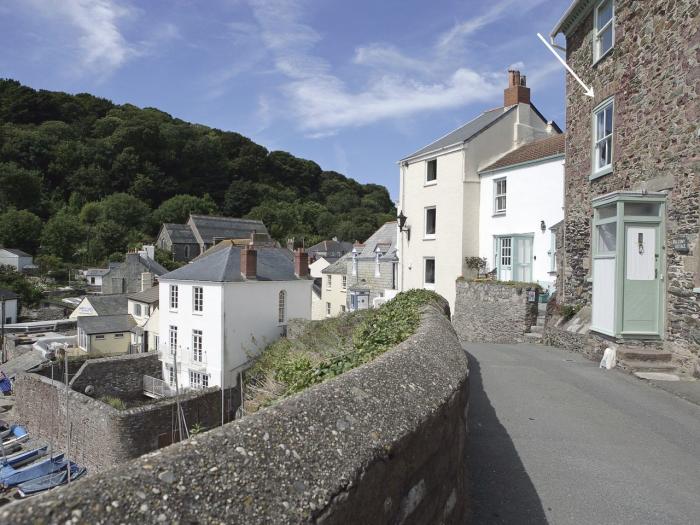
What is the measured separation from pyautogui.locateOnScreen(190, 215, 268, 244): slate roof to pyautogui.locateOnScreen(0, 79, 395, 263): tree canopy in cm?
856

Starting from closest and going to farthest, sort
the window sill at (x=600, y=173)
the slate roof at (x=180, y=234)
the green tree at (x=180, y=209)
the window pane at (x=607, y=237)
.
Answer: the window pane at (x=607, y=237) < the window sill at (x=600, y=173) < the slate roof at (x=180, y=234) < the green tree at (x=180, y=209)

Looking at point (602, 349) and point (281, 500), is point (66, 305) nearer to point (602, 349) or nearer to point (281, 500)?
point (602, 349)

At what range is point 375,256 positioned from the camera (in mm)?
32531

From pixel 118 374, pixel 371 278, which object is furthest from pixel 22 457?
pixel 371 278

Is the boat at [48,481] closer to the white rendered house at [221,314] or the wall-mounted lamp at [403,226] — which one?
the white rendered house at [221,314]

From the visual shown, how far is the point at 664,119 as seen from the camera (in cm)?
917

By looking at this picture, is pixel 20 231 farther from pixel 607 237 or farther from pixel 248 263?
pixel 607 237

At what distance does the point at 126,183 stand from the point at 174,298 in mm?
70592

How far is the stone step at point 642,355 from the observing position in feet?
29.4

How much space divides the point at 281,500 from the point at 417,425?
3.86 ft

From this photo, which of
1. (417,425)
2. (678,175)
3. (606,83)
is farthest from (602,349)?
(417,425)

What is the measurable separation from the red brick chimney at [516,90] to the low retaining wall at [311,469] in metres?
22.5

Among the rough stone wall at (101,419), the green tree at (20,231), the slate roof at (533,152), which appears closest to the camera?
the slate roof at (533,152)

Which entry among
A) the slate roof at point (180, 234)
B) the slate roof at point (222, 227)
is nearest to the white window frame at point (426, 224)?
the slate roof at point (222, 227)
